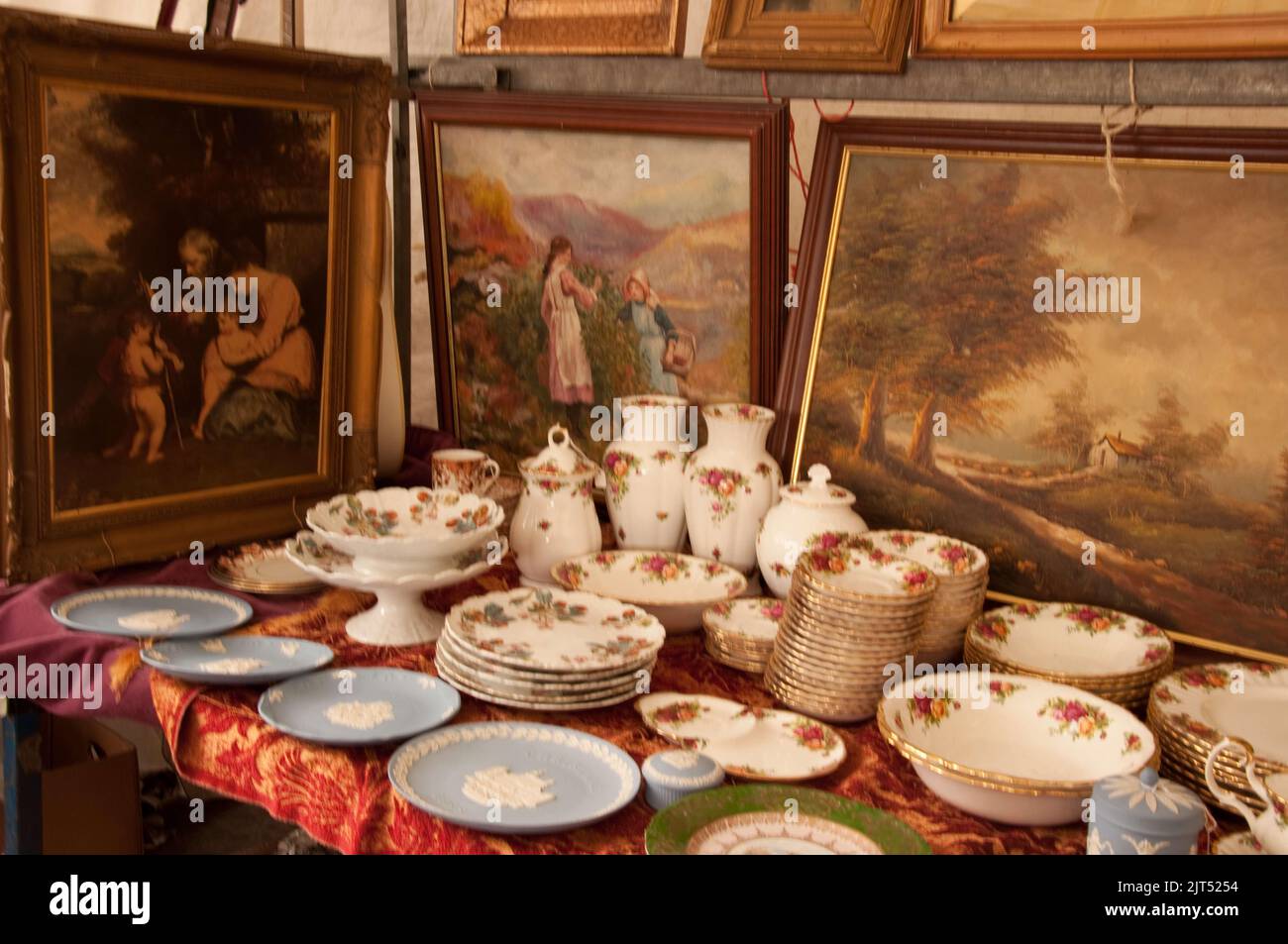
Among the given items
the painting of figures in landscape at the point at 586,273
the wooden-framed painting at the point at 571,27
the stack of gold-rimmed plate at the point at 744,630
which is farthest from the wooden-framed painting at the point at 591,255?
the stack of gold-rimmed plate at the point at 744,630

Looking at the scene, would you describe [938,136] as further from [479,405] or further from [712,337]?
[479,405]

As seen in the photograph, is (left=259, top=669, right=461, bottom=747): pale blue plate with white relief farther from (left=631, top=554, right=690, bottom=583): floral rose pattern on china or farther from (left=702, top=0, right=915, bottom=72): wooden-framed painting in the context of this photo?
(left=702, top=0, right=915, bottom=72): wooden-framed painting

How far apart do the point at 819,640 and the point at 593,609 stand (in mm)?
428

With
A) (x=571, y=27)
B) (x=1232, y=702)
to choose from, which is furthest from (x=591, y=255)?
(x=1232, y=702)

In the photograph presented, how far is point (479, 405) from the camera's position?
114 inches

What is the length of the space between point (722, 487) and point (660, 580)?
0.68ft

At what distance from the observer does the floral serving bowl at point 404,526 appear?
2002 millimetres

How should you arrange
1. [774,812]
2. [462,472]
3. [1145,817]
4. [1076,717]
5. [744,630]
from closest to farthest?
[1145,817], [774,812], [1076,717], [744,630], [462,472]

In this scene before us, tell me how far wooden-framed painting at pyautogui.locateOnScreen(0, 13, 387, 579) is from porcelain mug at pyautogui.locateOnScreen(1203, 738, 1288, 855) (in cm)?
179

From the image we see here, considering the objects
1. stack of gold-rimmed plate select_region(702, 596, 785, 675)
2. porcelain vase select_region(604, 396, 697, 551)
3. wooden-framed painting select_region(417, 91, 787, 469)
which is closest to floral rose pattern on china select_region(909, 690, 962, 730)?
stack of gold-rimmed plate select_region(702, 596, 785, 675)

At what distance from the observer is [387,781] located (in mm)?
1635

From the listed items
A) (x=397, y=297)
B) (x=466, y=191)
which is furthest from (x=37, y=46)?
(x=397, y=297)

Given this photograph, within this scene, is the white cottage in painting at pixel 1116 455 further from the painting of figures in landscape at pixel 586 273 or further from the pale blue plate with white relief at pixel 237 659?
the pale blue plate with white relief at pixel 237 659

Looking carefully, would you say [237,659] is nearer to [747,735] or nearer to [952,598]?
[747,735]
